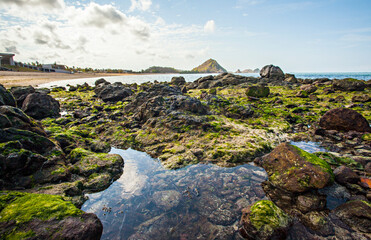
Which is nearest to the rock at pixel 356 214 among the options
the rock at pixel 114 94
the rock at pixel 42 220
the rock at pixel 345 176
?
the rock at pixel 345 176

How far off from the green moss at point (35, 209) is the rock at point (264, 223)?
5218mm

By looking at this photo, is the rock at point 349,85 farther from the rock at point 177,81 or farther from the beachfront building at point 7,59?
the beachfront building at point 7,59

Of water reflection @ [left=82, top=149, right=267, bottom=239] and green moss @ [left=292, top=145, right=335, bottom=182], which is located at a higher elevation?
green moss @ [left=292, top=145, right=335, bottom=182]

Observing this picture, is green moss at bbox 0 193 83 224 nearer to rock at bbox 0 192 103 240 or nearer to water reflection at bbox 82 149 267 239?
rock at bbox 0 192 103 240

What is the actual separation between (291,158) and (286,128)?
7.53m

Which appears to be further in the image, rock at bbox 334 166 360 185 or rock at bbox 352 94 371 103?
rock at bbox 352 94 371 103

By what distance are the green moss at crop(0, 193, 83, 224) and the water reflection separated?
1352mm

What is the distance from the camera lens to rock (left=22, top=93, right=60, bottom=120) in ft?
52.1

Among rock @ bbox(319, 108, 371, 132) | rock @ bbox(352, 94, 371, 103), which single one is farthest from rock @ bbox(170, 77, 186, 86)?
rock @ bbox(319, 108, 371, 132)

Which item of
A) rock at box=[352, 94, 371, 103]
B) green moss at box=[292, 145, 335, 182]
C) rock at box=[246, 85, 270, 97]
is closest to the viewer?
green moss at box=[292, 145, 335, 182]

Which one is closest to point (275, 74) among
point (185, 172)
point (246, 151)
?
point (246, 151)

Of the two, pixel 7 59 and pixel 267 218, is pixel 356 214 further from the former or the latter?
pixel 7 59

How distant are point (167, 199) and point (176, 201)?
41cm

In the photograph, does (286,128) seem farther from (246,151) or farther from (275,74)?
(275,74)
